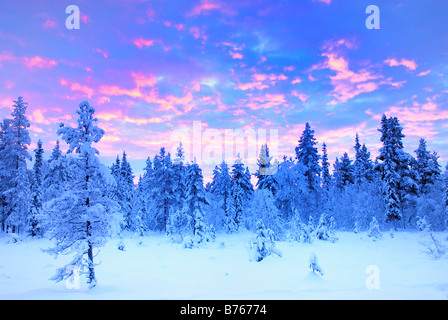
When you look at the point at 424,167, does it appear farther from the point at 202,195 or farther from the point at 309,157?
the point at 202,195

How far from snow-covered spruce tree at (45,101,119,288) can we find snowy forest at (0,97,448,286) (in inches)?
1.5

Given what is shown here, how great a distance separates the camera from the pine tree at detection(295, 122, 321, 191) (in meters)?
34.7

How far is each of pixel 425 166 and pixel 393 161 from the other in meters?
11.6

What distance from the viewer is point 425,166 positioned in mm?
36062

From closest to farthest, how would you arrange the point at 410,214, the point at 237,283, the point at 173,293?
the point at 173,293, the point at 237,283, the point at 410,214

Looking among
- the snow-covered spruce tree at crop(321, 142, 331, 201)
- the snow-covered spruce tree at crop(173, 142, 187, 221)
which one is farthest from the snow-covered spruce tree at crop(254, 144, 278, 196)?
the snow-covered spruce tree at crop(173, 142, 187, 221)

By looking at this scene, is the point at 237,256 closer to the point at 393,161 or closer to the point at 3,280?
the point at 3,280

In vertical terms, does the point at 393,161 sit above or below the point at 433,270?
above

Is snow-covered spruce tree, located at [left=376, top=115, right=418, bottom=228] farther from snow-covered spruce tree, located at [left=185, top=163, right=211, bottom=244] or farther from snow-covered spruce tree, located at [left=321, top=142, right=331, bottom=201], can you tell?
snow-covered spruce tree, located at [left=185, top=163, right=211, bottom=244]

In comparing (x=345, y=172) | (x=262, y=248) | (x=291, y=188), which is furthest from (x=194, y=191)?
(x=345, y=172)

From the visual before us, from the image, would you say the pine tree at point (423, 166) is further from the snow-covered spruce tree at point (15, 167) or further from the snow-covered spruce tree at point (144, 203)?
the snow-covered spruce tree at point (15, 167)

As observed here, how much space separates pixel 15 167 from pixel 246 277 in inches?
1287

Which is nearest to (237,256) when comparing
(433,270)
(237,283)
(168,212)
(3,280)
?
(237,283)
